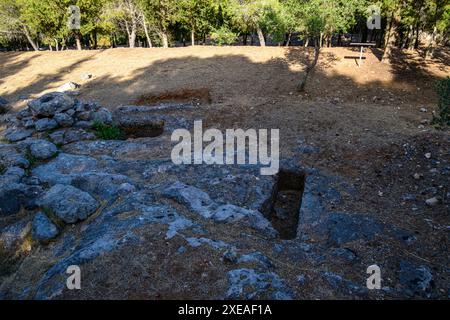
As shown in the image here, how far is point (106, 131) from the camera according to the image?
42.3ft

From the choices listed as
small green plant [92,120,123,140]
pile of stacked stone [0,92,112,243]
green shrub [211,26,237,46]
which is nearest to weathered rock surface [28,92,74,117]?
pile of stacked stone [0,92,112,243]

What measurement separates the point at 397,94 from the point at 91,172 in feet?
46.1

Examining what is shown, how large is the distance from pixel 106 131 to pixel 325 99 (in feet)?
32.8

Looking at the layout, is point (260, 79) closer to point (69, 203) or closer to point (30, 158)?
point (30, 158)

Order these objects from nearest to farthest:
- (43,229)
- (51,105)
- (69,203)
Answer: (43,229), (69,203), (51,105)

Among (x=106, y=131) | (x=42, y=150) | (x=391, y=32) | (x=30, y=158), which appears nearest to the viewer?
(x=30, y=158)

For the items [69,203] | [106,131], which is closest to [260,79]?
[106,131]

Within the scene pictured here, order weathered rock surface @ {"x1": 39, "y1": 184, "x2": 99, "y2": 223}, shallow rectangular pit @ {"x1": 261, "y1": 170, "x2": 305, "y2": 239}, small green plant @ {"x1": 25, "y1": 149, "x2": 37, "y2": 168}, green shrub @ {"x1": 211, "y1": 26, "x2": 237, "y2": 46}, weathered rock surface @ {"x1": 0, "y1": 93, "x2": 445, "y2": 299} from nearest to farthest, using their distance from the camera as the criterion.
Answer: weathered rock surface @ {"x1": 0, "y1": 93, "x2": 445, "y2": 299}, weathered rock surface @ {"x1": 39, "y1": 184, "x2": 99, "y2": 223}, shallow rectangular pit @ {"x1": 261, "y1": 170, "x2": 305, "y2": 239}, small green plant @ {"x1": 25, "y1": 149, "x2": 37, "y2": 168}, green shrub @ {"x1": 211, "y1": 26, "x2": 237, "y2": 46}

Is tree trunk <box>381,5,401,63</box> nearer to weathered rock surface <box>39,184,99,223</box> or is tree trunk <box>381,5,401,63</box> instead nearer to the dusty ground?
the dusty ground

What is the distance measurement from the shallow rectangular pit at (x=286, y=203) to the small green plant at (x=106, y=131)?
21.9 ft

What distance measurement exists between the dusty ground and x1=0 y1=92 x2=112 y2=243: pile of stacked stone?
3.81 m

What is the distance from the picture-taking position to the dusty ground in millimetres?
8656

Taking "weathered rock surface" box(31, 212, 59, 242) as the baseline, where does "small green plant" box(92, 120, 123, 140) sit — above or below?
above

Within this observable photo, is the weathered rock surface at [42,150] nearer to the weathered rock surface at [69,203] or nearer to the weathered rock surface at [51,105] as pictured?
the weathered rock surface at [51,105]
